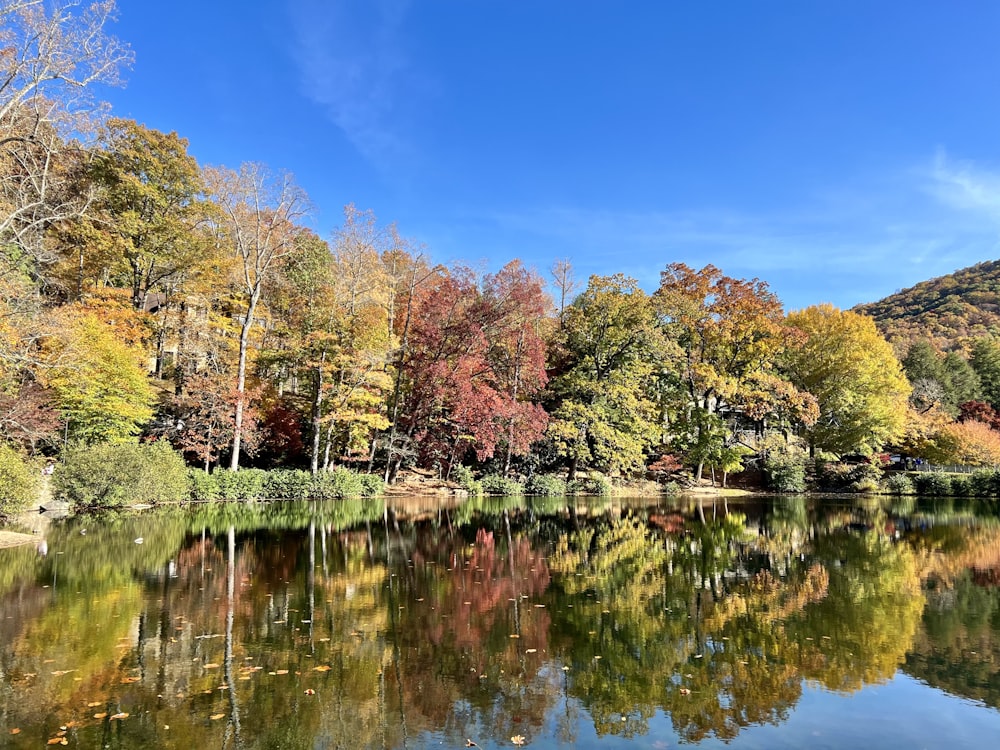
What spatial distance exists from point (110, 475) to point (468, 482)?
17.2 metres

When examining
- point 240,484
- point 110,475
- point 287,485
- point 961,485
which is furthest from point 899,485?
point 110,475

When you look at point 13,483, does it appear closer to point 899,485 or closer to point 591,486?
point 591,486

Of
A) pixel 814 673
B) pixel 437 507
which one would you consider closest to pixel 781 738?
pixel 814 673

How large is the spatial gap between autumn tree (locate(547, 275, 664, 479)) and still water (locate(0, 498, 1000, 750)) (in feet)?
71.8

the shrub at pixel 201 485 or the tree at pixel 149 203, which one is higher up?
the tree at pixel 149 203

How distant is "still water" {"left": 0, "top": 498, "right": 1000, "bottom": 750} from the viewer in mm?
4758

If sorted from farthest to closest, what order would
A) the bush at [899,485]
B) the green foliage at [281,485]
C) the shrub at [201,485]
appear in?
the bush at [899,485] → the green foliage at [281,485] → the shrub at [201,485]

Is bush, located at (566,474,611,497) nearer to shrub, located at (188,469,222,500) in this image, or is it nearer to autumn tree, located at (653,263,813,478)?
autumn tree, located at (653,263,813,478)

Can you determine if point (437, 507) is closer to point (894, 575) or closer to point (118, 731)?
point (894, 575)

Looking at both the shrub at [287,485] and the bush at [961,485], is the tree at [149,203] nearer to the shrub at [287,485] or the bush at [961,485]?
the shrub at [287,485]

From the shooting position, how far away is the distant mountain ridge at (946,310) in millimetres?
67944

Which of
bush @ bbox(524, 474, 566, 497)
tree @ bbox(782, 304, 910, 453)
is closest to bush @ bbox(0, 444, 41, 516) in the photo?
bush @ bbox(524, 474, 566, 497)

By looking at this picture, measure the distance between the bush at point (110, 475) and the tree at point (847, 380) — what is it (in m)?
37.6

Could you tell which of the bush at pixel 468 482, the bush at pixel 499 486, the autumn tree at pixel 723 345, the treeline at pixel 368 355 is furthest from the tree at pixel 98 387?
the autumn tree at pixel 723 345
